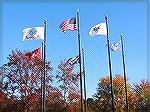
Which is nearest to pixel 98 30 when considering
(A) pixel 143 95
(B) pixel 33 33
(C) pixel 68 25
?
(C) pixel 68 25

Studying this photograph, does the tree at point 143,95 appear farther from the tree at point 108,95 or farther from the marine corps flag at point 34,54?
the marine corps flag at point 34,54

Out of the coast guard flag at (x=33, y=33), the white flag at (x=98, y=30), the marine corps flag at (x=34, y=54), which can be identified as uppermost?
the white flag at (x=98, y=30)

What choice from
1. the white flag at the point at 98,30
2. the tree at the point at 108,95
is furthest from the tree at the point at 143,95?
the white flag at the point at 98,30

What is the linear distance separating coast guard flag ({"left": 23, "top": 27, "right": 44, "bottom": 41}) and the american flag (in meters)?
1.68

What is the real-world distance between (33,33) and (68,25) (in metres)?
2.80

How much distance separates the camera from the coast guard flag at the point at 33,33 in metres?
29.3

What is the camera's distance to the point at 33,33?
29.6 metres

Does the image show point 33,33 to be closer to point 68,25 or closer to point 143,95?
point 68,25

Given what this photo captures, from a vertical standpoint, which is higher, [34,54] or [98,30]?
[98,30]

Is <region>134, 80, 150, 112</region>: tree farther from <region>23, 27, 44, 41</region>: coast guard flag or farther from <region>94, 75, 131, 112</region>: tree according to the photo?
<region>23, 27, 44, 41</region>: coast guard flag

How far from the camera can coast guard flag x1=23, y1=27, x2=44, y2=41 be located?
29337 millimetres

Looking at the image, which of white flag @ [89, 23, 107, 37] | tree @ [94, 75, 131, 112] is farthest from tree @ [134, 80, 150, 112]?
white flag @ [89, 23, 107, 37]

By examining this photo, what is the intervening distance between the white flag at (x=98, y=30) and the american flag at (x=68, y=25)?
1464 millimetres

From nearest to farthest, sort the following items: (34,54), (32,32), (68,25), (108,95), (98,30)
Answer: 1. (32,32)
2. (68,25)
3. (34,54)
4. (98,30)
5. (108,95)
